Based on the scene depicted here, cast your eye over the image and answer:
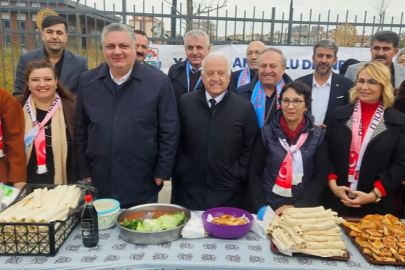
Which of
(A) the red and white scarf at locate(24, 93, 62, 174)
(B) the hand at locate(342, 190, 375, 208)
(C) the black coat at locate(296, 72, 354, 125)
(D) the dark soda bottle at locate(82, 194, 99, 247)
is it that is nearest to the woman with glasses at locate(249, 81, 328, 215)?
(B) the hand at locate(342, 190, 375, 208)

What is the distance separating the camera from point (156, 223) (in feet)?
6.75

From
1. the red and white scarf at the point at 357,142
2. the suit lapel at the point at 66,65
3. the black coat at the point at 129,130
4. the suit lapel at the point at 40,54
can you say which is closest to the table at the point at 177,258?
the black coat at the point at 129,130

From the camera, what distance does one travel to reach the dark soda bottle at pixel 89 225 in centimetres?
193

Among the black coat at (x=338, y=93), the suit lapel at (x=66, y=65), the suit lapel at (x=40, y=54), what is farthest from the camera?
the suit lapel at (x=40, y=54)

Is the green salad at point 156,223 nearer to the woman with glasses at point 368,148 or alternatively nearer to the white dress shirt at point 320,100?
the woman with glasses at point 368,148

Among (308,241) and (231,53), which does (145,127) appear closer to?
(308,241)

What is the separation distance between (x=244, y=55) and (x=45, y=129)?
406 cm

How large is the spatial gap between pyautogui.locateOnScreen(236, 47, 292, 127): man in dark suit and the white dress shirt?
1.63 ft

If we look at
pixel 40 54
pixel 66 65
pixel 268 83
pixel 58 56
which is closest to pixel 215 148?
pixel 268 83

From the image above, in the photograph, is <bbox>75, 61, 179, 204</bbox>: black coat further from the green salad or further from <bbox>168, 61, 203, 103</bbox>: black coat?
<bbox>168, 61, 203, 103</bbox>: black coat

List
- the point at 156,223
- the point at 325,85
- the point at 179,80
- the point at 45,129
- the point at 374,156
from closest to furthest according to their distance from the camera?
1. the point at 156,223
2. the point at 374,156
3. the point at 45,129
4. the point at 325,85
5. the point at 179,80

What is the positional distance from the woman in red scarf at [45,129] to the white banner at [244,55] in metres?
3.28

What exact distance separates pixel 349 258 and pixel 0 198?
2.12m

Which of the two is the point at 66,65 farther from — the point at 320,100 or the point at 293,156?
the point at 320,100
